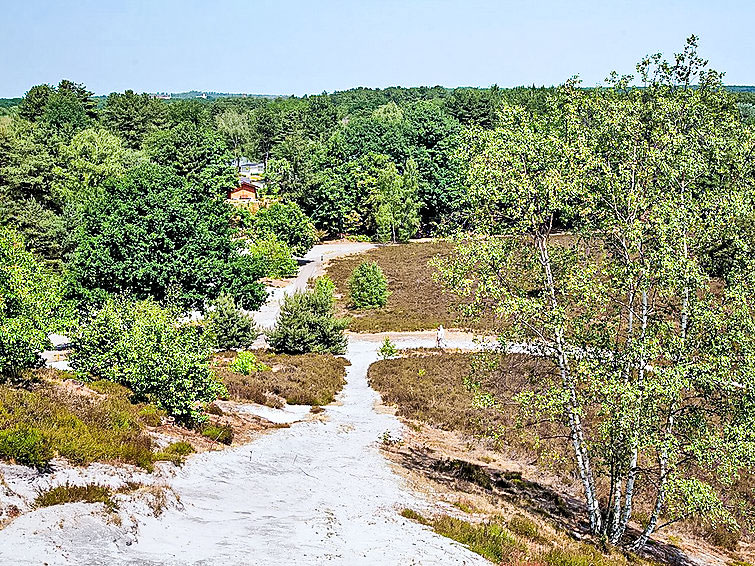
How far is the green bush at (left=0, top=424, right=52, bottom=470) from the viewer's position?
11398mm

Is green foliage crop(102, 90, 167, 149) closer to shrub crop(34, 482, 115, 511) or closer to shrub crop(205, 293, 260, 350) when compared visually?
shrub crop(205, 293, 260, 350)

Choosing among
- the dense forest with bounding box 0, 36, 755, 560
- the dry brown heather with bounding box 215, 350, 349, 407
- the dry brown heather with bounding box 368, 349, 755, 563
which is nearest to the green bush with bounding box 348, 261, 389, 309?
the dry brown heather with bounding box 368, 349, 755, 563

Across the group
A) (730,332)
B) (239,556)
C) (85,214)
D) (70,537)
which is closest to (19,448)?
(70,537)

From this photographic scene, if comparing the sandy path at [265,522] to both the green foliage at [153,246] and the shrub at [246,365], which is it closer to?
the shrub at [246,365]

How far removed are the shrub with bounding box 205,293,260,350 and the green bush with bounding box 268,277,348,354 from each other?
1.33 meters

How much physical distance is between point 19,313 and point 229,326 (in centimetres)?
1813

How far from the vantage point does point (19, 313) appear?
16.9m

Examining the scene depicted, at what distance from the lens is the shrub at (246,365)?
2817 cm

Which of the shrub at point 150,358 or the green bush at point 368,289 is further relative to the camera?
the green bush at point 368,289

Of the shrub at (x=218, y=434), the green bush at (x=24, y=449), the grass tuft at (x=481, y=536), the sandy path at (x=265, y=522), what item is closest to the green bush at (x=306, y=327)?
the sandy path at (x=265, y=522)

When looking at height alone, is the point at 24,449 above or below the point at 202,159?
below

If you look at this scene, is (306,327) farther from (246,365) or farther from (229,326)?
(246,365)

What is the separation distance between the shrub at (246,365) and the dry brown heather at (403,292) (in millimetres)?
10036

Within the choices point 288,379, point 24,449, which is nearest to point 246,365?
point 288,379
